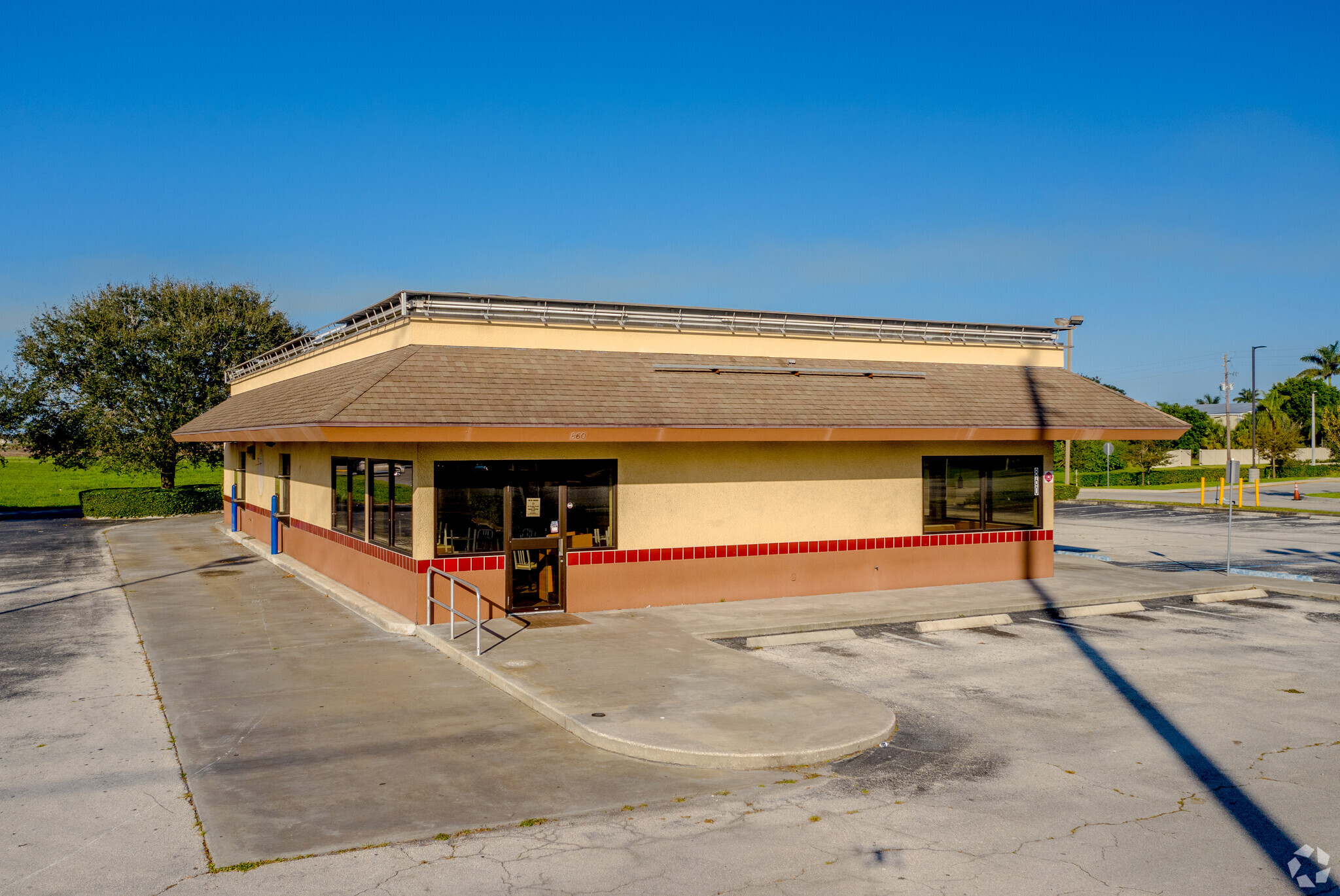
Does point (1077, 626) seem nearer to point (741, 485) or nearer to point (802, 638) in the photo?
point (802, 638)

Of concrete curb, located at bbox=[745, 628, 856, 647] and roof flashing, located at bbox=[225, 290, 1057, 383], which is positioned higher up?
roof flashing, located at bbox=[225, 290, 1057, 383]

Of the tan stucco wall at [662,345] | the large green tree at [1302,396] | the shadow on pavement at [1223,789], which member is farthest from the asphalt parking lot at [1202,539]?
the large green tree at [1302,396]

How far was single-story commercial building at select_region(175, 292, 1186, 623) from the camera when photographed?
1438 cm

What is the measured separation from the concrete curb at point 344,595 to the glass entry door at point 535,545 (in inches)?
66.3

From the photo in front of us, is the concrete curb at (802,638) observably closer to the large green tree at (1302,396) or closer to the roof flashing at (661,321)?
the roof flashing at (661,321)

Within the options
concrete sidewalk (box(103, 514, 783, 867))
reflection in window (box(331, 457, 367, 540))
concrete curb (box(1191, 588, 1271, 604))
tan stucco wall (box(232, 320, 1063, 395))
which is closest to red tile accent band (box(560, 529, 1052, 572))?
concrete sidewalk (box(103, 514, 783, 867))

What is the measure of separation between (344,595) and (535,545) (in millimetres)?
4228

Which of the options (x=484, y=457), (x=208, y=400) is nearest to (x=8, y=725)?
(x=484, y=457)

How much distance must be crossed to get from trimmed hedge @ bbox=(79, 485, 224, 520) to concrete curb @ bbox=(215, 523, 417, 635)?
15.5 meters

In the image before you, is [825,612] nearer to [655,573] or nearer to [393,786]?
[655,573]

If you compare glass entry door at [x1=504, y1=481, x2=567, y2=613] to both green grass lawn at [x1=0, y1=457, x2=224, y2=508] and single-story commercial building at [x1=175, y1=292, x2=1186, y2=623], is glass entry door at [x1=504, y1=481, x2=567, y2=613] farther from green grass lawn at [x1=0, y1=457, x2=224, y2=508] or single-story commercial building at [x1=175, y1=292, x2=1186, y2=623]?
green grass lawn at [x1=0, y1=457, x2=224, y2=508]

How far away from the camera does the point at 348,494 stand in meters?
17.5

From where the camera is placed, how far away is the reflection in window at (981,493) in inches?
714

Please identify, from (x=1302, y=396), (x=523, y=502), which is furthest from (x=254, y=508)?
(x=1302, y=396)
